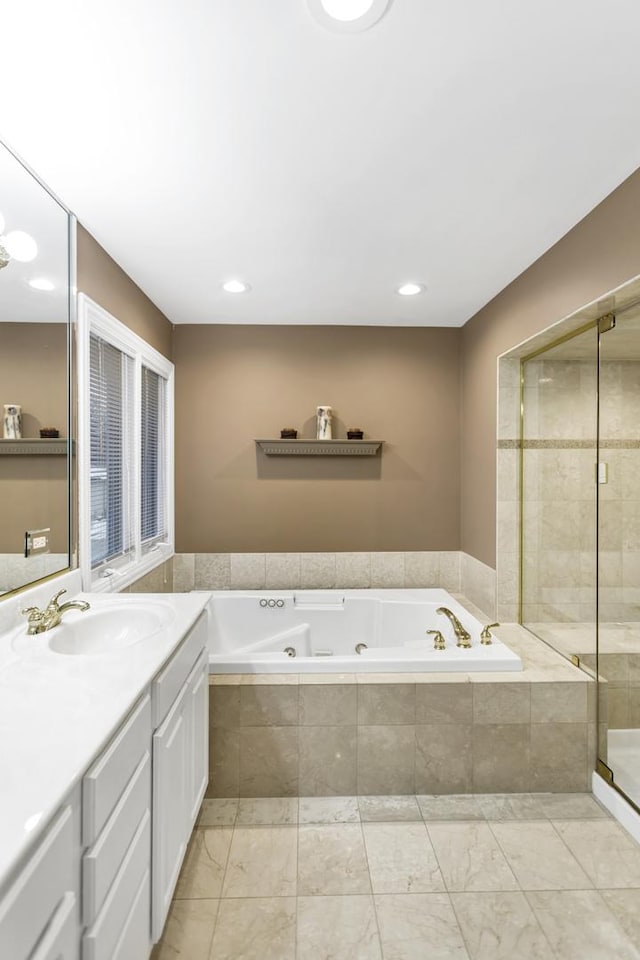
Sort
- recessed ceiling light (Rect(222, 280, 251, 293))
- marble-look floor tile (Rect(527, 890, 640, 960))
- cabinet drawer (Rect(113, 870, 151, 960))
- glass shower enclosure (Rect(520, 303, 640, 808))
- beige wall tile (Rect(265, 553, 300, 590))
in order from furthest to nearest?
beige wall tile (Rect(265, 553, 300, 590)), recessed ceiling light (Rect(222, 280, 251, 293)), glass shower enclosure (Rect(520, 303, 640, 808)), marble-look floor tile (Rect(527, 890, 640, 960)), cabinet drawer (Rect(113, 870, 151, 960))

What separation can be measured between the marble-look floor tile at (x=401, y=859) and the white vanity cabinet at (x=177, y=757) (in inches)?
27.1

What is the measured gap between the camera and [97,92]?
4.59 ft

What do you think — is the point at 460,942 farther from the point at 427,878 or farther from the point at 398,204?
the point at 398,204

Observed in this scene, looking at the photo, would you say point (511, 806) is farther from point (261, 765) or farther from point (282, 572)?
point (282, 572)

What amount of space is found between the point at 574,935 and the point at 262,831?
43.8 inches

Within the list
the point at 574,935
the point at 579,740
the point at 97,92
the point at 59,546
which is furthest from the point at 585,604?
the point at 97,92

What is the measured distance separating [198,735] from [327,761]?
64 centimetres

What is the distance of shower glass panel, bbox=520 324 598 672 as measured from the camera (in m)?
2.38

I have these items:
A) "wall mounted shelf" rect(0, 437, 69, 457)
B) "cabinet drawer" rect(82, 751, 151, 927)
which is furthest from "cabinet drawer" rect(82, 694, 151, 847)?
"wall mounted shelf" rect(0, 437, 69, 457)

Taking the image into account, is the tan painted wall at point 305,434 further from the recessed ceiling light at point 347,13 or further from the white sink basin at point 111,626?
the recessed ceiling light at point 347,13

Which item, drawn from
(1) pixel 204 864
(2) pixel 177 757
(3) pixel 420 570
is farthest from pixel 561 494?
(1) pixel 204 864

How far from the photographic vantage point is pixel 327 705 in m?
2.19

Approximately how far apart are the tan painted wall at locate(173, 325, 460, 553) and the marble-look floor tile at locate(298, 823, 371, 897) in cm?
184

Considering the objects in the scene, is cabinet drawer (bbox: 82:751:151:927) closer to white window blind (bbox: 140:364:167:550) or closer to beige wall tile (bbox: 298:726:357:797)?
beige wall tile (bbox: 298:726:357:797)
